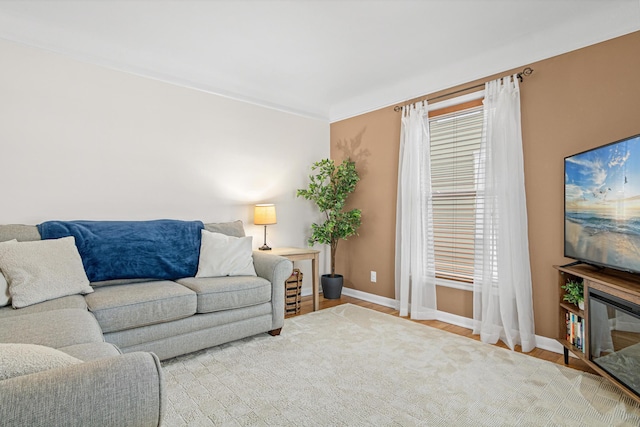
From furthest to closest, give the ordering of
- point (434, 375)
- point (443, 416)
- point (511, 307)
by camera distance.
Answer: point (511, 307), point (434, 375), point (443, 416)

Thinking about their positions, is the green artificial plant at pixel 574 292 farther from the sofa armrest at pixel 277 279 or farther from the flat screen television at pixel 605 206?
the sofa armrest at pixel 277 279

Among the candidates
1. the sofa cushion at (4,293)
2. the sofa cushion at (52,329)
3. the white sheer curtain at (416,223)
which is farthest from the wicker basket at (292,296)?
the sofa cushion at (4,293)

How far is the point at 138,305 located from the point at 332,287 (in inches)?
94.0

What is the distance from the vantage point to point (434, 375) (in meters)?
2.25

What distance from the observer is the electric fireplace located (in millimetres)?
1822

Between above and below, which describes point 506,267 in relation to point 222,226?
below

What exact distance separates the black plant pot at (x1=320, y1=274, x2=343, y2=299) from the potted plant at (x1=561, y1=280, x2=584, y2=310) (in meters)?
2.35

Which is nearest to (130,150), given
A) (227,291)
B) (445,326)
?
(227,291)

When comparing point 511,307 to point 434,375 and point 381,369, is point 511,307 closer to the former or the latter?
point 434,375

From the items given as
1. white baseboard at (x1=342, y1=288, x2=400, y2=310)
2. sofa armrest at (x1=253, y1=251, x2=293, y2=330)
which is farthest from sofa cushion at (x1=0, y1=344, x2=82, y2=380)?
white baseboard at (x1=342, y1=288, x2=400, y2=310)

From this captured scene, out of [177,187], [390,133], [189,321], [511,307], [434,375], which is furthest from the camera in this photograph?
[390,133]

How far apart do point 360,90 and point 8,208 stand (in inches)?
140

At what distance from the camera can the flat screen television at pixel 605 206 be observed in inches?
75.5

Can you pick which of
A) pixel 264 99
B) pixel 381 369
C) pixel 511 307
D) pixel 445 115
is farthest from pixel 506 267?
pixel 264 99
